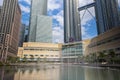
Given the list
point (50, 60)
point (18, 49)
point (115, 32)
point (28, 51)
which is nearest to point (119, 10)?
point (115, 32)

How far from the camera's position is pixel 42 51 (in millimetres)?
151625

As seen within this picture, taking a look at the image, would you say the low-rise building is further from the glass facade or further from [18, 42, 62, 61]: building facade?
[18, 42, 62, 61]: building facade

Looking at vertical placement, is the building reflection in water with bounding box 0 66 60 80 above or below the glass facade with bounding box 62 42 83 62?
below

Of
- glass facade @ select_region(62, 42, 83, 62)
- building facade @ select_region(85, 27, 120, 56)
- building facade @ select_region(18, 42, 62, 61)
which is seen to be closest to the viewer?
building facade @ select_region(85, 27, 120, 56)

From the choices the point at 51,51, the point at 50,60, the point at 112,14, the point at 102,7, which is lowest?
the point at 50,60

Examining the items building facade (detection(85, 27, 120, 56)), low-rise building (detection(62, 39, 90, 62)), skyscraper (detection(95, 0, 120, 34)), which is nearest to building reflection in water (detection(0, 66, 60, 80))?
building facade (detection(85, 27, 120, 56))

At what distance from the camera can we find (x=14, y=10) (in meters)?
138

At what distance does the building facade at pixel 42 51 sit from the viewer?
148 m

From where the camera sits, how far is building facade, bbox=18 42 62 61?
148375mm

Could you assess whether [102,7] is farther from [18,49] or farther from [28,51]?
[18,49]

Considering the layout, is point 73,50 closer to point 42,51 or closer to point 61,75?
point 42,51

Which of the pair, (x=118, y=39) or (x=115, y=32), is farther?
(x=115, y=32)

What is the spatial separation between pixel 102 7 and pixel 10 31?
10720cm

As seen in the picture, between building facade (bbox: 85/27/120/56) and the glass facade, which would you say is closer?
building facade (bbox: 85/27/120/56)
